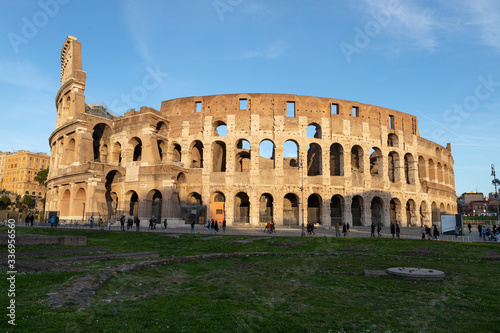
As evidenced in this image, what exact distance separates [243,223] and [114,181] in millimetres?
18297

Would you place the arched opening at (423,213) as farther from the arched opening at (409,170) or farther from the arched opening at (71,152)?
the arched opening at (71,152)

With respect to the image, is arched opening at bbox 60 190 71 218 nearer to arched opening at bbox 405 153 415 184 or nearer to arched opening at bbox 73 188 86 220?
arched opening at bbox 73 188 86 220

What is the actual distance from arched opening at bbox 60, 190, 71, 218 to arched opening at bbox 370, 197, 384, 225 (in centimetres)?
3917

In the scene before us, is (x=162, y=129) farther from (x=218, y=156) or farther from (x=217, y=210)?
(x=217, y=210)

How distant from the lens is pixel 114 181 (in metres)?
43.0

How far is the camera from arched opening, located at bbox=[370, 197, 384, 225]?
42719mm

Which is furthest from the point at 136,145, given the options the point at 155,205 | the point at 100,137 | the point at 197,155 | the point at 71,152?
the point at 155,205

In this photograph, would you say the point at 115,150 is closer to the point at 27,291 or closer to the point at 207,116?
the point at 207,116

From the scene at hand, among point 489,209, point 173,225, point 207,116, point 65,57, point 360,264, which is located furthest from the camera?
point 489,209

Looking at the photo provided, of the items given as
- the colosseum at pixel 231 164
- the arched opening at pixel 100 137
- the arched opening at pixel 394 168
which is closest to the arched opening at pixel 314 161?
the colosseum at pixel 231 164

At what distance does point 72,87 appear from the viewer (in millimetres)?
44062

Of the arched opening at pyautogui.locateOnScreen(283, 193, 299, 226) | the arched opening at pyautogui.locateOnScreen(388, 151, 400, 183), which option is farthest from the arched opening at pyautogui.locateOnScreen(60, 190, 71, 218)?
the arched opening at pyautogui.locateOnScreen(388, 151, 400, 183)

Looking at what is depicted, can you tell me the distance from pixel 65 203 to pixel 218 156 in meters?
20.2

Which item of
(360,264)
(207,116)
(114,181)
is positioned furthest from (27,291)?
(114,181)
